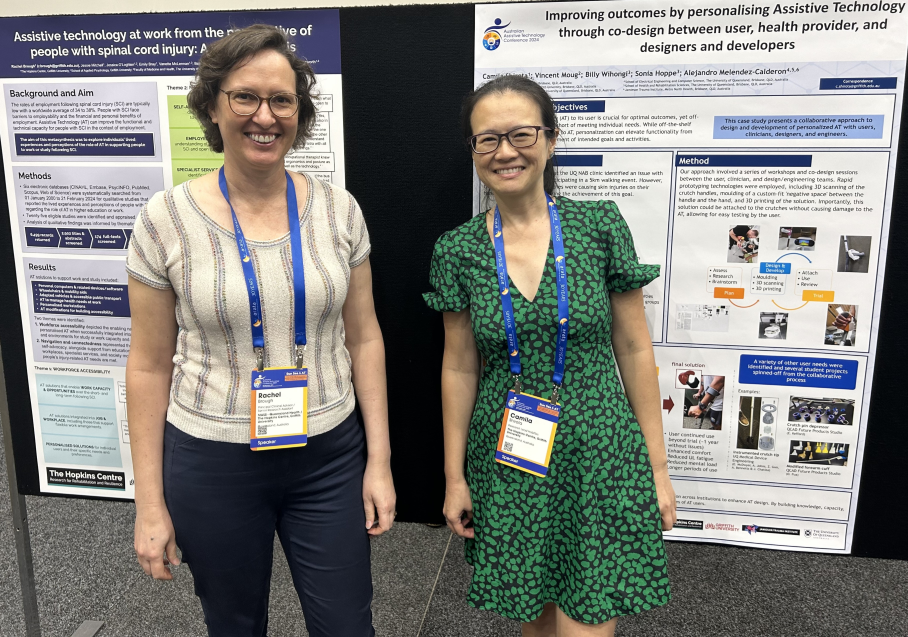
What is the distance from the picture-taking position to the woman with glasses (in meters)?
1.14

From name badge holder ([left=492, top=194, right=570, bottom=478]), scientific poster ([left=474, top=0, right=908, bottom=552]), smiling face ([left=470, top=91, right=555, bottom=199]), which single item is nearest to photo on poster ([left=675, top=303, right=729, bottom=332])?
scientific poster ([left=474, top=0, right=908, bottom=552])

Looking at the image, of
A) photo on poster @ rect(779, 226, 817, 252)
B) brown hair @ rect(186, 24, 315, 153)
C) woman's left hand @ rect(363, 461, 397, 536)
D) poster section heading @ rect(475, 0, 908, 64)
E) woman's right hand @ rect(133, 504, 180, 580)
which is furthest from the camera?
photo on poster @ rect(779, 226, 817, 252)

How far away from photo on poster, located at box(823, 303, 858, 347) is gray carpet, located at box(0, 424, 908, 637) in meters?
0.96

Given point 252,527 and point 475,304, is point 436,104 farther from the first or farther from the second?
point 252,527

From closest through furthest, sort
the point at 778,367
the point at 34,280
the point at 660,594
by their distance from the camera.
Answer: the point at 660,594 < the point at 778,367 < the point at 34,280

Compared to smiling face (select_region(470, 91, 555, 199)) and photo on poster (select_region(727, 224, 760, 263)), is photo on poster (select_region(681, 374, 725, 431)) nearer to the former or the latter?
photo on poster (select_region(727, 224, 760, 263))

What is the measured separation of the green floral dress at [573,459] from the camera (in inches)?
50.6

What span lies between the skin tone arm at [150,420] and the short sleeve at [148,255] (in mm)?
52

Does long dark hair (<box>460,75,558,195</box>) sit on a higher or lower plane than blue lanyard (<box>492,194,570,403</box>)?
higher

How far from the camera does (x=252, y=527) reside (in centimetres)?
123

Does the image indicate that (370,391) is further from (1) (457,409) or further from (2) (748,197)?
(2) (748,197)

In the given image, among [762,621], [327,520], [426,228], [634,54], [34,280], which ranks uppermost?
[634,54]

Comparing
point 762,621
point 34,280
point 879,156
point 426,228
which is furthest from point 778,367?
point 34,280

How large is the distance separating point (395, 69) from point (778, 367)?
1.33 m
